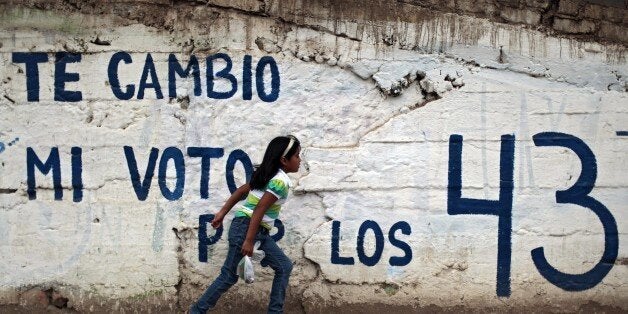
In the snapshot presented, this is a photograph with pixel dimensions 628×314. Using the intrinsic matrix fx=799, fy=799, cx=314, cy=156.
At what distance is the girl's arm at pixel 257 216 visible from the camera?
490cm

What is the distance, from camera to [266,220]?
5070 millimetres

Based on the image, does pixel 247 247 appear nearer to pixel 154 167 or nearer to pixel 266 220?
pixel 266 220

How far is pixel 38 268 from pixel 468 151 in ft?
10.5

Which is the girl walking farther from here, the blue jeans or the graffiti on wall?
the graffiti on wall

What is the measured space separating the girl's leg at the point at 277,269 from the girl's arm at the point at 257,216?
0.21 meters

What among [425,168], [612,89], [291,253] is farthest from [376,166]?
[612,89]

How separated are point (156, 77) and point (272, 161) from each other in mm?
1243

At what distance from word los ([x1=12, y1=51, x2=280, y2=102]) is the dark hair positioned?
701 mm

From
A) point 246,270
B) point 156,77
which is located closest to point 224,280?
point 246,270

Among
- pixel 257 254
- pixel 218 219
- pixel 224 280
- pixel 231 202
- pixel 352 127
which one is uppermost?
pixel 352 127

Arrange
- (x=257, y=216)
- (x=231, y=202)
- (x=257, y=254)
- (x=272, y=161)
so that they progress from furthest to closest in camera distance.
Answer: (x=231, y=202)
(x=257, y=254)
(x=272, y=161)
(x=257, y=216)

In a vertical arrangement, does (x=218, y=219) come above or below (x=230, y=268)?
above

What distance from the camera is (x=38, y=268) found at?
574 cm

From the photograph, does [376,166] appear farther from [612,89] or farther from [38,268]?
[38,268]
